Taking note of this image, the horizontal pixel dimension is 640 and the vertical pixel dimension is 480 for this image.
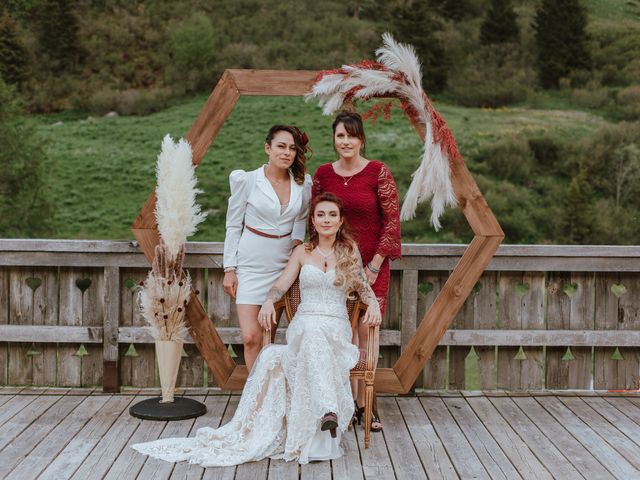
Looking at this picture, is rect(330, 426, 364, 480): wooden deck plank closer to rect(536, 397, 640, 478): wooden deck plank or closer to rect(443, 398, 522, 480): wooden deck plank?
rect(443, 398, 522, 480): wooden deck plank

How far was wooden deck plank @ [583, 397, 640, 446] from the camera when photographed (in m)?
4.60

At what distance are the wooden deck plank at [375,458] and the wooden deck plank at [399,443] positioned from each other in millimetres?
27

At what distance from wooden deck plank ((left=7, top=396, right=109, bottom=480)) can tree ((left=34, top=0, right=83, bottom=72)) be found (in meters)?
25.9

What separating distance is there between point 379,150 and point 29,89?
40.8 feet

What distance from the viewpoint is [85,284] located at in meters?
5.42

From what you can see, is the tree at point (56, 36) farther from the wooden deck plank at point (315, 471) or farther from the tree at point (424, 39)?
the wooden deck plank at point (315, 471)

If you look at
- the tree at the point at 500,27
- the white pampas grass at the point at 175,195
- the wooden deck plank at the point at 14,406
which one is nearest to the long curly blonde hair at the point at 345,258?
the white pampas grass at the point at 175,195

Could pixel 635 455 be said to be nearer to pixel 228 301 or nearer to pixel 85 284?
pixel 228 301

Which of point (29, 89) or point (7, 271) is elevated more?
point (29, 89)

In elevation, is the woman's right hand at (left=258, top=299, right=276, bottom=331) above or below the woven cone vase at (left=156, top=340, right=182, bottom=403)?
above

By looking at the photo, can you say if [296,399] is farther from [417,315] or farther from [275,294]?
[417,315]

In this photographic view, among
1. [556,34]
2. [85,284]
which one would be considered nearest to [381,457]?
[85,284]

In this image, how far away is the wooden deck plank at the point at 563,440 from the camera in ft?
13.0

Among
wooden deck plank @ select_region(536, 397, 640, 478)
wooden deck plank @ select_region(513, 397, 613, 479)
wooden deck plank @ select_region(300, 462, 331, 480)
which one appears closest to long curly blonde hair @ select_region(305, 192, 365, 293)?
wooden deck plank @ select_region(300, 462, 331, 480)
